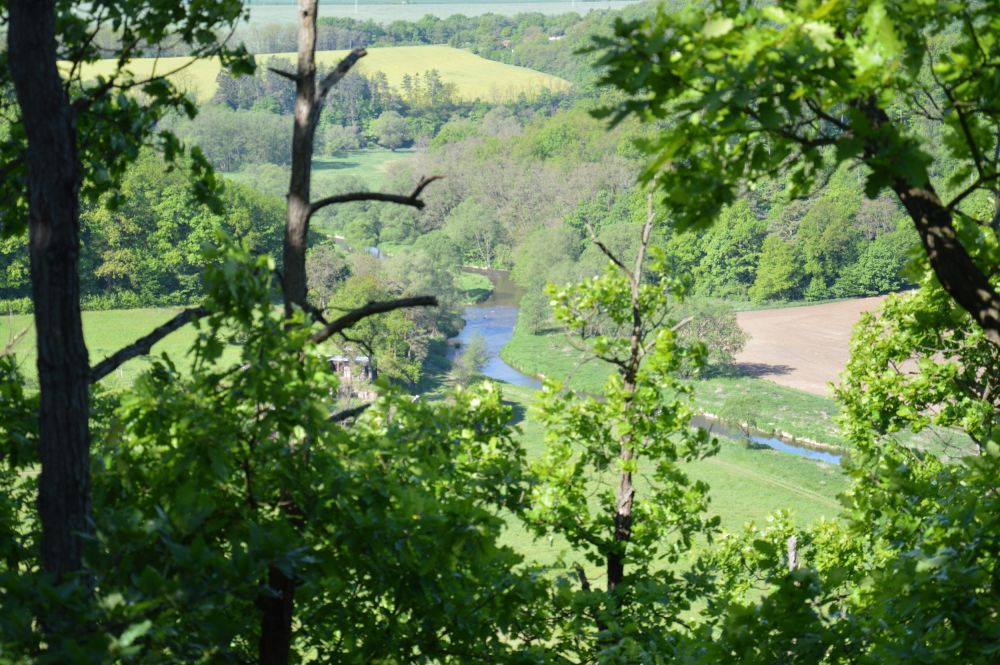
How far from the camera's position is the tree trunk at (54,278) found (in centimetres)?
368

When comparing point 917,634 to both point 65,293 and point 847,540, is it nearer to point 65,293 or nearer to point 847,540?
point 65,293

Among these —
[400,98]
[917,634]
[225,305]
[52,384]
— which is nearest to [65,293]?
[52,384]

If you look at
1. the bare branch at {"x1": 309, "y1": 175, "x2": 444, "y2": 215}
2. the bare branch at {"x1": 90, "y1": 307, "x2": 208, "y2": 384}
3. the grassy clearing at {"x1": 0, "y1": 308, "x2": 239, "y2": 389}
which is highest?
the bare branch at {"x1": 309, "y1": 175, "x2": 444, "y2": 215}

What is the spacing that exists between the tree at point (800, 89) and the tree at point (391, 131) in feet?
394

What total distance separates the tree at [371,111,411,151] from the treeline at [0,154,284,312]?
163ft

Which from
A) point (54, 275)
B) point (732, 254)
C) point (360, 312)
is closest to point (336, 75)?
point (360, 312)

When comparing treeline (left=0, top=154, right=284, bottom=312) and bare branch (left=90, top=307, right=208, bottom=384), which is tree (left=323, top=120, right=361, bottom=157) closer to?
treeline (left=0, top=154, right=284, bottom=312)

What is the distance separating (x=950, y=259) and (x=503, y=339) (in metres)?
56.8

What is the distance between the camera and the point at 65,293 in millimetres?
3807

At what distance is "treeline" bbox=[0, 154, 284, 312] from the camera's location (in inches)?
2534

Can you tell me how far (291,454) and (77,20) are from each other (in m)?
2.37

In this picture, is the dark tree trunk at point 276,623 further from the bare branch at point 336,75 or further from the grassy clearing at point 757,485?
the grassy clearing at point 757,485

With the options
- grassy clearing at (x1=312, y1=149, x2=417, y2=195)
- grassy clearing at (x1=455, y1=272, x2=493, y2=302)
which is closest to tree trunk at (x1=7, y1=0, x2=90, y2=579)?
grassy clearing at (x1=455, y1=272, x2=493, y2=302)

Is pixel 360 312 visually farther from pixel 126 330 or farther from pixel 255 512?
pixel 126 330
